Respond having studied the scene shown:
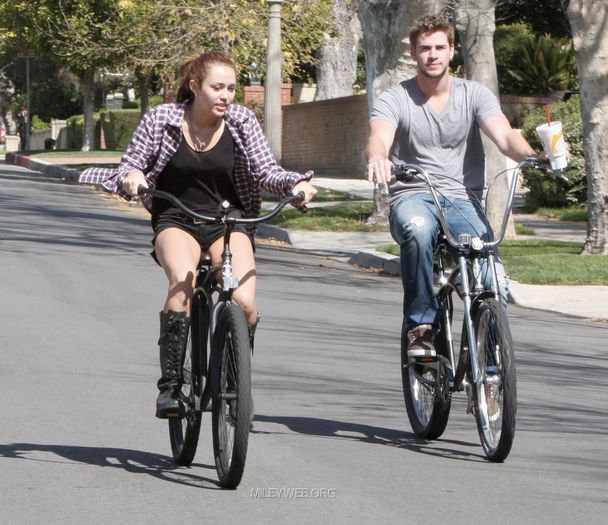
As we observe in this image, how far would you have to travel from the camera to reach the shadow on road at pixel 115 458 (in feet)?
19.3

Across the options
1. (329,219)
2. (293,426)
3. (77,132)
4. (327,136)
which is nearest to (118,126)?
(77,132)

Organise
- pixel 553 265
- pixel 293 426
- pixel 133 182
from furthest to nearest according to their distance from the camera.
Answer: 1. pixel 553 265
2. pixel 293 426
3. pixel 133 182

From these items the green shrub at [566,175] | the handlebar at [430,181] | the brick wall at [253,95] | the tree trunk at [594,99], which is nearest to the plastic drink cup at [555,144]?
the handlebar at [430,181]

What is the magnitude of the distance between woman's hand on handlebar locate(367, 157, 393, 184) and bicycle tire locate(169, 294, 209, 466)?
35.2 inches

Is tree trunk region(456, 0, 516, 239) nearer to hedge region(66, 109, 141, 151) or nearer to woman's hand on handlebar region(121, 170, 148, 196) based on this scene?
woman's hand on handlebar region(121, 170, 148, 196)

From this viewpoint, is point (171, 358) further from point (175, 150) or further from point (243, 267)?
point (175, 150)

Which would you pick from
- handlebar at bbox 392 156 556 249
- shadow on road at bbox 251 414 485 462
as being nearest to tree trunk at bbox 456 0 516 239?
shadow on road at bbox 251 414 485 462

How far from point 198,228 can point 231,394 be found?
0.86 m

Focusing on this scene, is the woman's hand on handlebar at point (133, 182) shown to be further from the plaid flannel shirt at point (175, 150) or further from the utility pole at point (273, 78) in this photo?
the utility pole at point (273, 78)

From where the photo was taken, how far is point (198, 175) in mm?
6066

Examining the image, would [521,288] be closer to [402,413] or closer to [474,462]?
[402,413]

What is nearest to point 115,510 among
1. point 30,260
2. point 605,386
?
point 605,386

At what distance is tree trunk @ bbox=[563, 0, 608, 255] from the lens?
15703mm

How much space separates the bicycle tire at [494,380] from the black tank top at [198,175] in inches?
47.6
